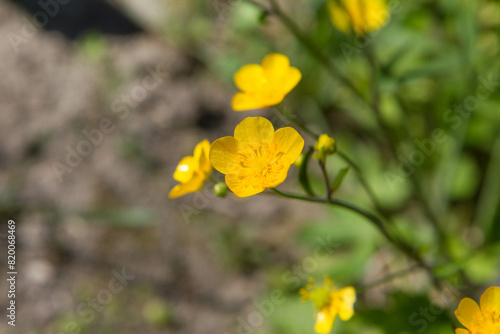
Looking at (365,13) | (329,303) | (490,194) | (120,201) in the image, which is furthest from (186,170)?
(490,194)

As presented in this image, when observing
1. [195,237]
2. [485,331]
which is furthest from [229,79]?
[485,331]

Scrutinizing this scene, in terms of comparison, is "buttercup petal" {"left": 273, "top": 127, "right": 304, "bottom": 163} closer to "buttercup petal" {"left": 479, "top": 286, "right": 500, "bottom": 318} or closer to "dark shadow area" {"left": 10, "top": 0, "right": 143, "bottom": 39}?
"buttercup petal" {"left": 479, "top": 286, "right": 500, "bottom": 318}

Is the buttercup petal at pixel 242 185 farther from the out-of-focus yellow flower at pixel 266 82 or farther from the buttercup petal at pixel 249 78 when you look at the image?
the buttercup petal at pixel 249 78

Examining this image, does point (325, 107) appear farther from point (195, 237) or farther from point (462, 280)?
point (462, 280)

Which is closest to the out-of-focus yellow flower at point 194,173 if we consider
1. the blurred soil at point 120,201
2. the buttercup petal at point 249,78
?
the buttercup petal at point 249,78

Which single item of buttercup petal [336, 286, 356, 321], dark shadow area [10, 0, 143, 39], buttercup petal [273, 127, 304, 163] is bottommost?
dark shadow area [10, 0, 143, 39]

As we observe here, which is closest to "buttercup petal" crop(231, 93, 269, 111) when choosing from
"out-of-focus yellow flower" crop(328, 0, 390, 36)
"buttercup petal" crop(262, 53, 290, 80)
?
"buttercup petal" crop(262, 53, 290, 80)

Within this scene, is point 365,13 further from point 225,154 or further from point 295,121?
point 225,154
